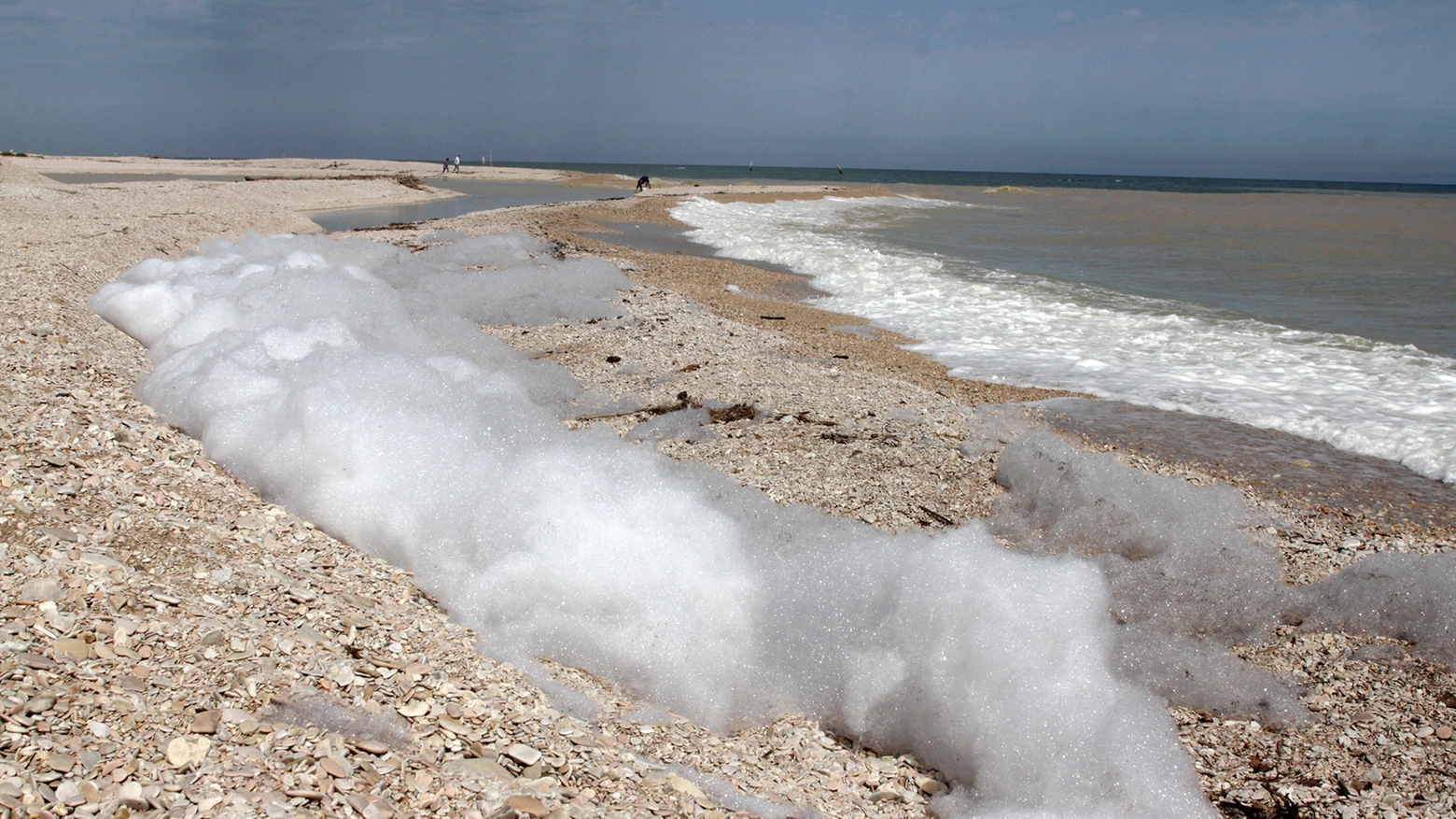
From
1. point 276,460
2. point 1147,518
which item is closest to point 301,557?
point 276,460

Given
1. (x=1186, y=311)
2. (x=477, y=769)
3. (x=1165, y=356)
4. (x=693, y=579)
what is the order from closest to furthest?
(x=477, y=769) < (x=693, y=579) < (x=1165, y=356) < (x=1186, y=311)

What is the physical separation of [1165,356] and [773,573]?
556 cm

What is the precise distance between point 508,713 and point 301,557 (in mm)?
1085

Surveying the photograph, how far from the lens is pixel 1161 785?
2.21 meters

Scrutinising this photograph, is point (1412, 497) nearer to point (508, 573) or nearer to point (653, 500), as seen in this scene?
point (653, 500)

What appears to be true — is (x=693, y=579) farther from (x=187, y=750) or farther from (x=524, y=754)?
(x=187, y=750)

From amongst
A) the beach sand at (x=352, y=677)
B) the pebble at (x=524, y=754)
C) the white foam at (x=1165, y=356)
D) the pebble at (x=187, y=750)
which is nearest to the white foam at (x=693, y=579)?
the beach sand at (x=352, y=677)

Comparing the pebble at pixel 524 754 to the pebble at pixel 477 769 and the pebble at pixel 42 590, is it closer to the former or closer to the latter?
the pebble at pixel 477 769

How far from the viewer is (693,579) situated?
2836 millimetres

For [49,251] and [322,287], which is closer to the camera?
[322,287]

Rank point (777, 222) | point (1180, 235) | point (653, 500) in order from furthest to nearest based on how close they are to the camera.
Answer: point (777, 222) → point (1180, 235) → point (653, 500)

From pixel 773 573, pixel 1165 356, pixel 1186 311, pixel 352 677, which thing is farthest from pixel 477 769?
pixel 1186 311

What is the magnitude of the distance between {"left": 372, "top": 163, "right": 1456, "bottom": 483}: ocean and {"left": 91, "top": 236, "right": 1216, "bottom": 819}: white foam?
3.51 metres

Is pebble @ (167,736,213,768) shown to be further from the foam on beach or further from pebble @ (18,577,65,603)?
the foam on beach
